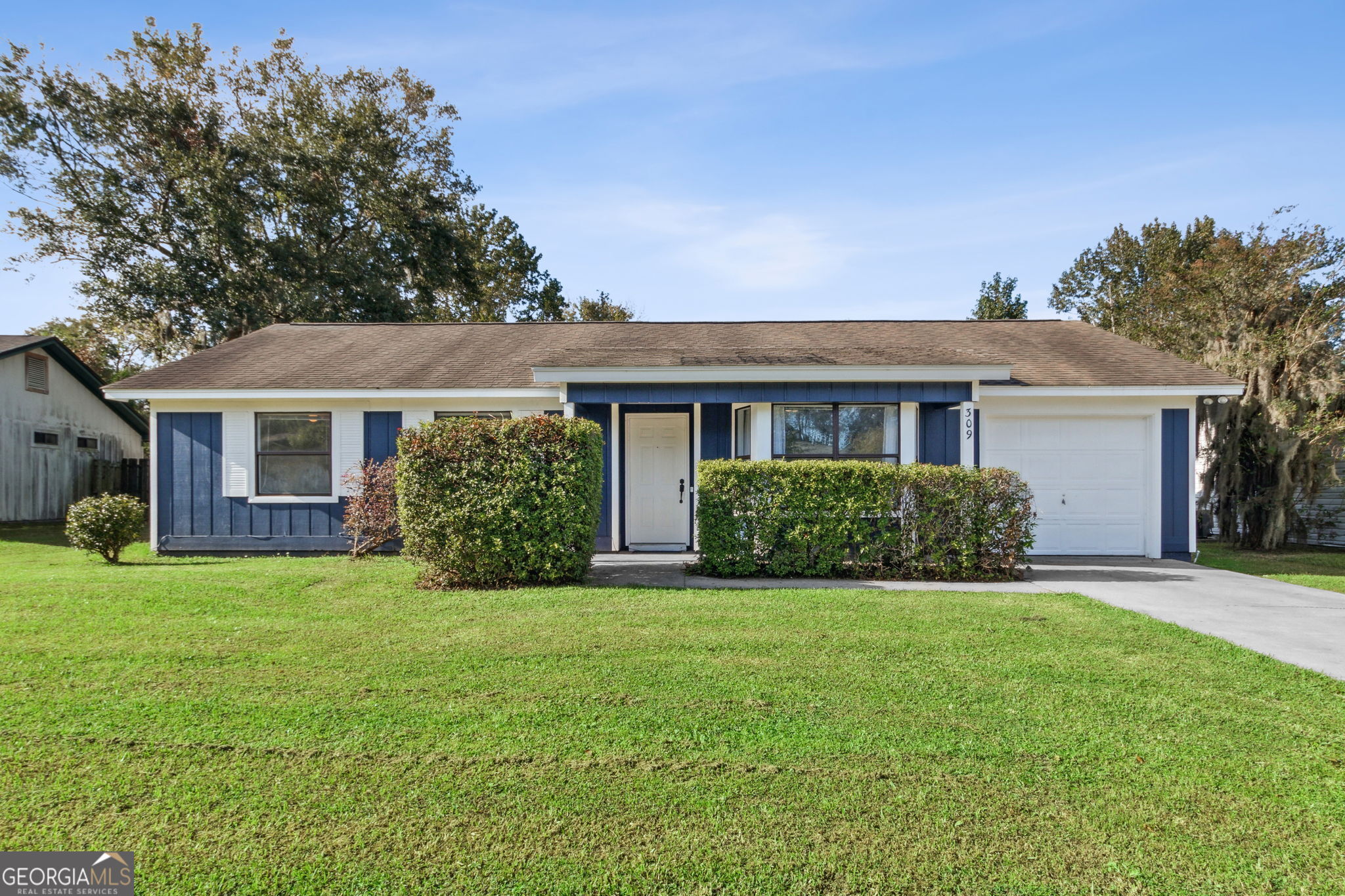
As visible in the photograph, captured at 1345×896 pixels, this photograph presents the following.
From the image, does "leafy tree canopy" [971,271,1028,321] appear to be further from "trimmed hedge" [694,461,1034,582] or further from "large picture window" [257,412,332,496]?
"large picture window" [257,412,332,496]

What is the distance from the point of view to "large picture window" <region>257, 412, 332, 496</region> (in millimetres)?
11617

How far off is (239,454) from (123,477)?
1153 cm

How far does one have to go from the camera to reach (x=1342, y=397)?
1228 centimetres

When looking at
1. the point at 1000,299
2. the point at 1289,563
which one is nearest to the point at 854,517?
the point at 1289,563

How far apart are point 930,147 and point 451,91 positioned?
20635mm

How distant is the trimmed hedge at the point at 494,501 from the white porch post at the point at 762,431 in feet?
9.99

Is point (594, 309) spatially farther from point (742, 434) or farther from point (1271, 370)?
point (1271, 370)

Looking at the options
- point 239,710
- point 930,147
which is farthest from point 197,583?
point 930,147

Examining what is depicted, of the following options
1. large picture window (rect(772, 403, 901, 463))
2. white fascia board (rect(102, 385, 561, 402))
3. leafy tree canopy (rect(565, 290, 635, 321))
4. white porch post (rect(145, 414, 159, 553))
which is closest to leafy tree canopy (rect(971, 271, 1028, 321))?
leafy tree canopy (rect(565, 290, 635, 321))

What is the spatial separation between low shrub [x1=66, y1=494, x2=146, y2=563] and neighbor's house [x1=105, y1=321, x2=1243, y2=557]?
3.25 feet

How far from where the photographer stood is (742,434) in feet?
36.4

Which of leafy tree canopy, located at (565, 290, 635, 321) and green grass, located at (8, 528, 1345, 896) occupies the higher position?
leafy tree canopy, located at (565, 290, 635, 321)

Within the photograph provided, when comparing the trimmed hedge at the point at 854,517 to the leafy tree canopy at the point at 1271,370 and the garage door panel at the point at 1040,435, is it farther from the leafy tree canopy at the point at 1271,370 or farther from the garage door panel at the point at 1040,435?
the leafy tree canopy at the point at 1271,370

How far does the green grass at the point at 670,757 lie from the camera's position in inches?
107
